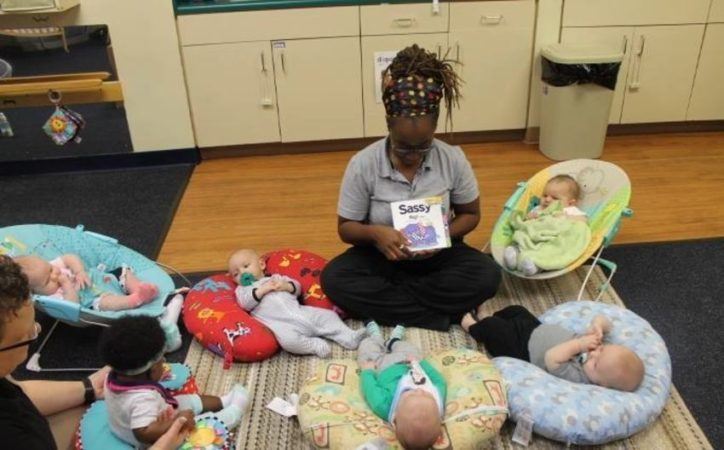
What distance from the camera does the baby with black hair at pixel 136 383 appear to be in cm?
160

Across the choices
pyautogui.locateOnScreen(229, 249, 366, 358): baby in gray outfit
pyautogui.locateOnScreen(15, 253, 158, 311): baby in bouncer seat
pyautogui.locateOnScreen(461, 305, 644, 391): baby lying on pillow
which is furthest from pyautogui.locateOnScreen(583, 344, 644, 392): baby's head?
pyautogui.locateOnScreen(15, 253, 158, 311): baby in bouncer seat

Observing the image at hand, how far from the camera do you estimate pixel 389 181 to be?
2250mm

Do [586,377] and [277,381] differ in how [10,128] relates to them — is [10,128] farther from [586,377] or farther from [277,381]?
[586,377]

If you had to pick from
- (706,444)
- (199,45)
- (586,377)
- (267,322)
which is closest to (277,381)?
(267,322)

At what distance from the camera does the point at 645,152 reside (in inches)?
154

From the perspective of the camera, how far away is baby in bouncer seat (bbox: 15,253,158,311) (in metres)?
2.21

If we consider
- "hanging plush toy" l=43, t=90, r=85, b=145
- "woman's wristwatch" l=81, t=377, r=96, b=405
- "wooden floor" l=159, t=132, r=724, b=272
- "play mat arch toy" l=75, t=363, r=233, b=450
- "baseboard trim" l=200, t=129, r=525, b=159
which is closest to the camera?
"play mat arch toy" l=75, t=363, r=233, b=450

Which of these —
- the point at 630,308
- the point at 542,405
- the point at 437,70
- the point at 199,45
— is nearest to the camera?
the point at 542,405

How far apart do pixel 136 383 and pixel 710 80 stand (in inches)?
153

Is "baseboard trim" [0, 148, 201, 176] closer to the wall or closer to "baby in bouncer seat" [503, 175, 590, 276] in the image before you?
the wall

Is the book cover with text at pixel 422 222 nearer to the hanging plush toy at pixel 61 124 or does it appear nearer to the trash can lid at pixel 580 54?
the trash can lid at pixel 580 54

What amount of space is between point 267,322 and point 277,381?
232mm

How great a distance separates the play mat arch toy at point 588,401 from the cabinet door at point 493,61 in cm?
220

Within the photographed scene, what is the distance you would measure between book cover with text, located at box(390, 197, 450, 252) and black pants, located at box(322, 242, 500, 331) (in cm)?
17
